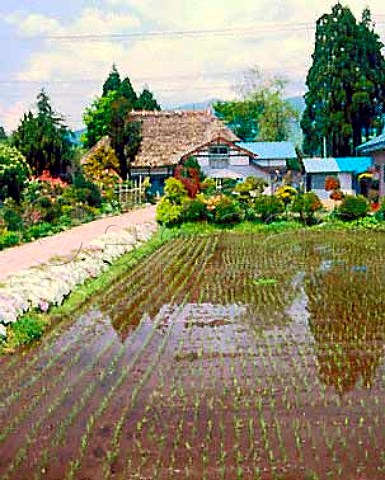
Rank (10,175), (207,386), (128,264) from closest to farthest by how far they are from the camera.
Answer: (207,386) < (128,264) < (10,175)

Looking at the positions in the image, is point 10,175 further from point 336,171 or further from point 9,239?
point 336,171

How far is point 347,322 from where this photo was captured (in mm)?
9078

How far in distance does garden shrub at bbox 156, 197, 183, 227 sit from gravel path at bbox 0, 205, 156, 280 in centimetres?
47

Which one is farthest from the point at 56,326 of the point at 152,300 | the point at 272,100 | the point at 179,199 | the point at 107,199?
the point at 272,100

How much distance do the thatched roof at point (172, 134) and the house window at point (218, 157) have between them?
1.73m

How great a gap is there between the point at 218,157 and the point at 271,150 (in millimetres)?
3245

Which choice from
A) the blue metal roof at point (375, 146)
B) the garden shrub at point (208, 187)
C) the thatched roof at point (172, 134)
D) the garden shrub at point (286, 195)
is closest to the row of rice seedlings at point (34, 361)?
the garden shrub at point (286, 195)

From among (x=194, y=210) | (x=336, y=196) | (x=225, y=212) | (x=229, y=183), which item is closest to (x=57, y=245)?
(x=194, y=210)

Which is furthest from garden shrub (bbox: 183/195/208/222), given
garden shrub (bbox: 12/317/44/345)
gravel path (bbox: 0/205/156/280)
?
garden shrub (bbox: 12/317/44/345)

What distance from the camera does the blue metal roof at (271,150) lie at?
33.5 metres

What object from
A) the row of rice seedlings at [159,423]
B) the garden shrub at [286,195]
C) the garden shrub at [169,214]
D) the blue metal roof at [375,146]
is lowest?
the row of rice seedlings at [159,423]

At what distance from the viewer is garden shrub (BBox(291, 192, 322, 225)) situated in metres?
20.6

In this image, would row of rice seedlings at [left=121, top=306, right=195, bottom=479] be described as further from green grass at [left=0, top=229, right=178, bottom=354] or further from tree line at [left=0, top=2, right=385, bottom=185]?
tree line at [left=0, top=2, right=385, bottom=185]

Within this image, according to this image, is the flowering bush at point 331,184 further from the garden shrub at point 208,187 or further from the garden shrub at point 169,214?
the garden shrub at point 169,214
